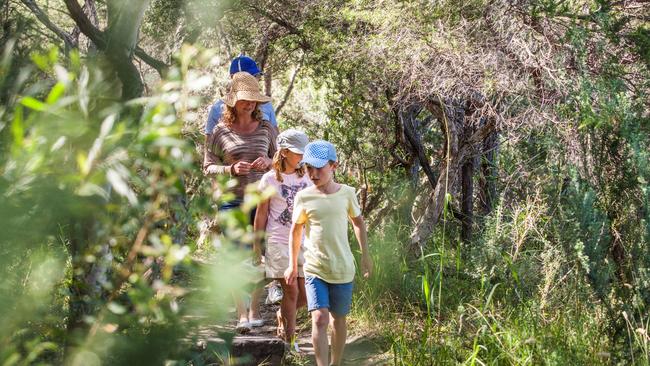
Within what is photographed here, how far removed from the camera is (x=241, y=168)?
6.06m

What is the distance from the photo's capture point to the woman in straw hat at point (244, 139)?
620cm

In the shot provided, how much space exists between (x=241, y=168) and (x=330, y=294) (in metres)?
1.35

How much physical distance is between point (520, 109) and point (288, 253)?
6.75 ft

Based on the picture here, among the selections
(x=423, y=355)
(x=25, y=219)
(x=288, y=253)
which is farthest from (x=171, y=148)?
(x=288, y=253)

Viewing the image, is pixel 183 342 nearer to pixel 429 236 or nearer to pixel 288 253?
pixel 288 253

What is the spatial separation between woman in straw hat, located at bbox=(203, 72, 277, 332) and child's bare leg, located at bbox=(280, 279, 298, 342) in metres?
0.36

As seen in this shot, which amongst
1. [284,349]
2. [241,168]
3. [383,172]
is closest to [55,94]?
[284,349]

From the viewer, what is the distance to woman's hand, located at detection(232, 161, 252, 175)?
19.8 feet

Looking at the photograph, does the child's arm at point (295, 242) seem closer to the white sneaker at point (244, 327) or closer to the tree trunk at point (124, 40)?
the white sneaker at point (244, 327)

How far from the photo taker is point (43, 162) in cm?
138

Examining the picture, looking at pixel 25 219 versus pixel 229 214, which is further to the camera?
pixel 229 214

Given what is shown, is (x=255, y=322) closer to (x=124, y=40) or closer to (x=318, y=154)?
(x=318, y=154)

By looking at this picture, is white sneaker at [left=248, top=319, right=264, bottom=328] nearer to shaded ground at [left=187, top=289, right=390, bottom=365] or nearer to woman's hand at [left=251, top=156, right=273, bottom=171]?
shaded ground at [left=187, top=289, right=390, bottom=365]

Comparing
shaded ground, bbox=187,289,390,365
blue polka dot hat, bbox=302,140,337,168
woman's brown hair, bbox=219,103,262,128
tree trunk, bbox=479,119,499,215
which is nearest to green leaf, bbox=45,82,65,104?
shaded ground, bbox=187,289,390,365
